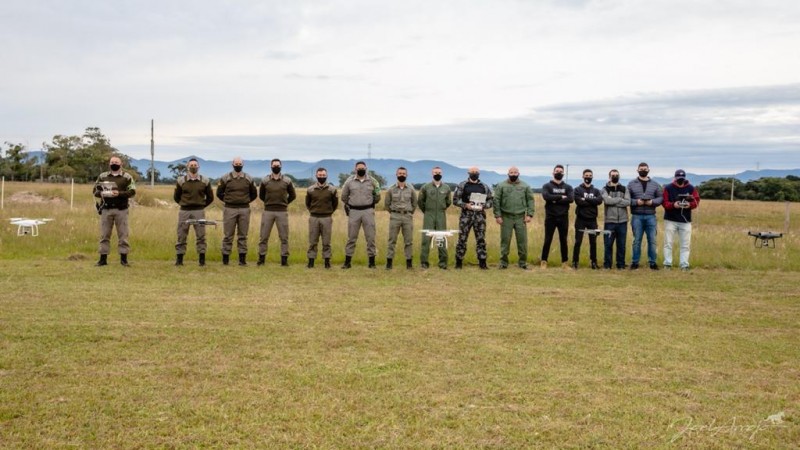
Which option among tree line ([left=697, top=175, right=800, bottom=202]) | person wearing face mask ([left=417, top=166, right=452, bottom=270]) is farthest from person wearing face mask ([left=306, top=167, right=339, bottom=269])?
tree line ([left=697, top=175, right=800, bottom=202])

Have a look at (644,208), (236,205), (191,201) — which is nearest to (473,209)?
(644,208)

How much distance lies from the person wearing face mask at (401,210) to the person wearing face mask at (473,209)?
2.95ft

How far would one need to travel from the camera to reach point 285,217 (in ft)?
46.2

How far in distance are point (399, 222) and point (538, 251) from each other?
Result: 3.64 metres

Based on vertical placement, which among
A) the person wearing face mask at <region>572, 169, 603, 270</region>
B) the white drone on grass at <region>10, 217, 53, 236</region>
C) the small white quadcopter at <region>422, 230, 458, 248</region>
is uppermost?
the person wearing face mask at <region>572, 169, 603, 270</region>

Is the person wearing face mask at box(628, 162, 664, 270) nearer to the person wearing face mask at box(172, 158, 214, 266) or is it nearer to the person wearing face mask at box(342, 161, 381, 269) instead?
the person wearing face mask at box(342, 161, 381, 269)

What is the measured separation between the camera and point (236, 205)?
13969 mm

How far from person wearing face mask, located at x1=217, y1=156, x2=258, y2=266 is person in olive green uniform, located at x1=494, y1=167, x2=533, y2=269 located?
15.5ft

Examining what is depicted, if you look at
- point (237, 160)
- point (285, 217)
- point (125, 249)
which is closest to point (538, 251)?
point (285, 217)

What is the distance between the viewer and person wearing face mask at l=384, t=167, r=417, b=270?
1408cm

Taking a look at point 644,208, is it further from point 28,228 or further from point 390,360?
point 28,228

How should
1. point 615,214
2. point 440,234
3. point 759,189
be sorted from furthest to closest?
point 759,189 → point 615,214 → point 440,234

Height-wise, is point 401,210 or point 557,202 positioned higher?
point 557,202
